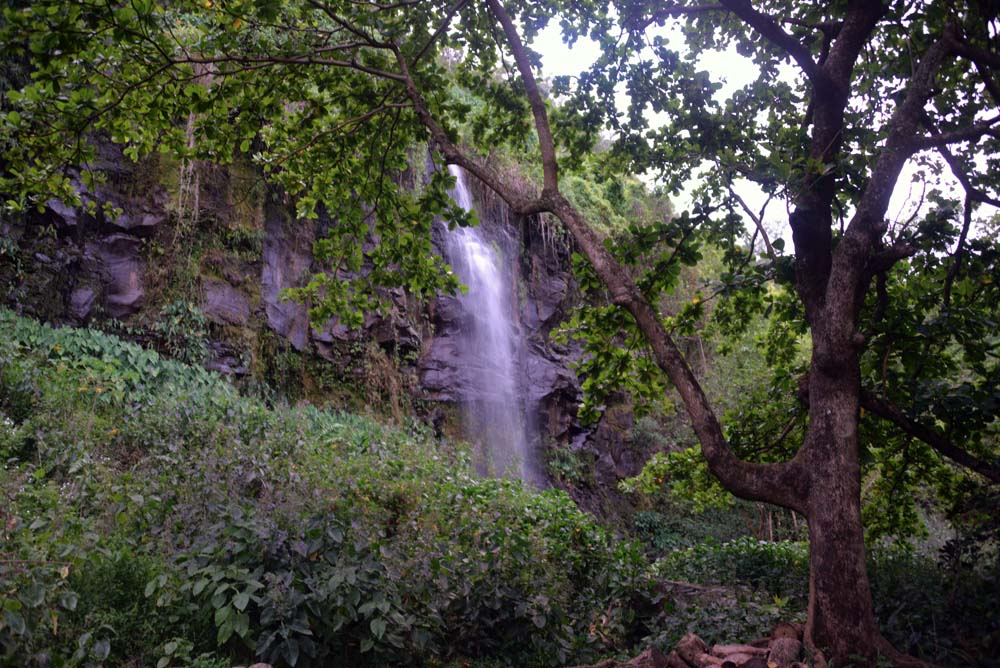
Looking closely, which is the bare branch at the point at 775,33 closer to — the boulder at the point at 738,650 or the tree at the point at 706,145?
the tree at the point at 706,145

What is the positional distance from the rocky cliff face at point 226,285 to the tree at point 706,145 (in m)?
3.82

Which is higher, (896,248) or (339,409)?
(896,248)

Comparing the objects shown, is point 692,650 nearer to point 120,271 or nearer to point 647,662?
point 647,662

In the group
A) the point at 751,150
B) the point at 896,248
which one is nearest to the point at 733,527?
the point at 751,150

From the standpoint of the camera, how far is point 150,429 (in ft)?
23.9

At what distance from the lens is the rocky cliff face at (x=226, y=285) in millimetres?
9547

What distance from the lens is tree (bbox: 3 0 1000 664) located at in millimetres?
3969

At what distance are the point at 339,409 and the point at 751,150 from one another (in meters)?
8.92

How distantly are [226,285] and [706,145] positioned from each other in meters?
8.54

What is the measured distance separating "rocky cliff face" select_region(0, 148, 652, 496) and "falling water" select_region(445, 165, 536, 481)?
15.9 inches

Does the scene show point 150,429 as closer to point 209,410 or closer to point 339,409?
point 209,410

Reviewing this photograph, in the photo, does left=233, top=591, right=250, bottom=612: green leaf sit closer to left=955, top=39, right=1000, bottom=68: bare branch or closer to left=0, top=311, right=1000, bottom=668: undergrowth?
left=0, top=311, right=1000, bottom=668: undergrowth

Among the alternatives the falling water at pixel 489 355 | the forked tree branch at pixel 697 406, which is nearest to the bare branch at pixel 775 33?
the forked tree branch at pixel 697 406

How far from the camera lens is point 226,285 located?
11.5 metres
